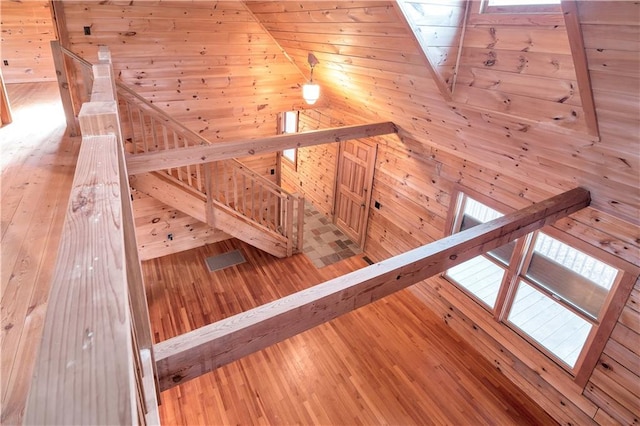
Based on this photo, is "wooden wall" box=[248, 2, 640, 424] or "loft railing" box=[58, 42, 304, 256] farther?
"loft railing" box=[58, 42, 304, 256]

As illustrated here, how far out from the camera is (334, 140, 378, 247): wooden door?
5.79 m

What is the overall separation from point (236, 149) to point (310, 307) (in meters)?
2.42

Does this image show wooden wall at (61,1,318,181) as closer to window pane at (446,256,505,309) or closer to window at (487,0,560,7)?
window at (487,0,560,7)

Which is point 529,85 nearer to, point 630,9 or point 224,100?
point 630,9

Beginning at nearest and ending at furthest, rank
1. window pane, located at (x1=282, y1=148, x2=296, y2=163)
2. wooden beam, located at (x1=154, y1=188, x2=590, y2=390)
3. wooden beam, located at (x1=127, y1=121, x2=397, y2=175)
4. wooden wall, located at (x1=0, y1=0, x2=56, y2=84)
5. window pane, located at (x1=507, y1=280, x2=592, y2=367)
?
wooden beam, located at (x1=154, y1=188, x2=590, y2=390) → wooden beam, located at (x1=127, y1=121, x2=397, y2=175) → window pane, located at (x1=507, y1=280, x2=592, y2=367) → wooden wall, located at (x1=0, y1=0, x2=56, y2=84) → window pane, located at (x1=282, y1=148, x2=296, y2=163)

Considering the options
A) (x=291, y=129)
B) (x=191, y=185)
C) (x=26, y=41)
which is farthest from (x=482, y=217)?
(x=26, y=41)

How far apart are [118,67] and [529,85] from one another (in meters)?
4.65

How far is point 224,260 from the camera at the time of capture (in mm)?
5980

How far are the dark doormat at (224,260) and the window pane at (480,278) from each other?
331 cm

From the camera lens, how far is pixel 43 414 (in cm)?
36

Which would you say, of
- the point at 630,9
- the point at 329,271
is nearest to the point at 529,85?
the point at 630,9

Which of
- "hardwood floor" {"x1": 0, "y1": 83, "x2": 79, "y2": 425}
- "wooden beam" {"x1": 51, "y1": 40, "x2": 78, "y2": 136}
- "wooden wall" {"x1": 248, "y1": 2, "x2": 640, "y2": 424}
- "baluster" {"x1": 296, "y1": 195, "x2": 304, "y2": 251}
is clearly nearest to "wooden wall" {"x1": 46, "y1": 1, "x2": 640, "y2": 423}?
"wooden wall" {"x1": 248, "y1": 2, "x2": 640, "y2": 424}

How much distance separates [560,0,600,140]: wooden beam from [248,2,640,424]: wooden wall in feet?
0.13

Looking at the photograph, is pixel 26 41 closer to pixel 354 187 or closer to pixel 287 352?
pixel 354 187
